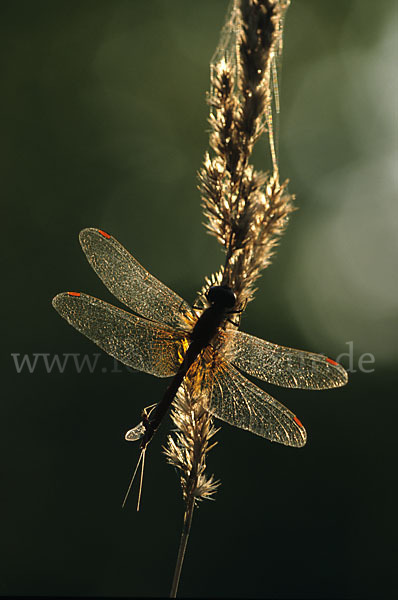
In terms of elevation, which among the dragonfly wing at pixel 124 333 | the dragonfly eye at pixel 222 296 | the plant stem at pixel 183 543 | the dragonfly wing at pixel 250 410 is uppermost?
the dragonfly eye at pixel 222 296

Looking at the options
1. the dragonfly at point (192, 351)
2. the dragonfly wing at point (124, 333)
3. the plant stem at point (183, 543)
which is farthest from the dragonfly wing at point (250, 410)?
the plant stem at point (183, 543)

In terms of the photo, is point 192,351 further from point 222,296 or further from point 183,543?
point 183,543

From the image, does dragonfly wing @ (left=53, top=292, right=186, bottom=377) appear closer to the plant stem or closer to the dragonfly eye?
the dragonfly eye

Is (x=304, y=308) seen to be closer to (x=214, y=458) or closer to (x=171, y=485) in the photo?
(x=214, y=458)

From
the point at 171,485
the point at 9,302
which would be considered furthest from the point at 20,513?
the point at 9,302

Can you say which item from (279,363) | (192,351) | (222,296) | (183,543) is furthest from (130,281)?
(183,543)

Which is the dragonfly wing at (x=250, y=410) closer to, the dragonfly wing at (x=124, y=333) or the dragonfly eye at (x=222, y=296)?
the dragonfly wing at (x=124, y=333)
